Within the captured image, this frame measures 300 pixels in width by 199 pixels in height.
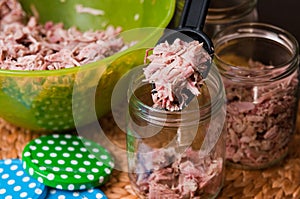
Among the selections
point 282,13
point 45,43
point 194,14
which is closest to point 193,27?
point 194,14

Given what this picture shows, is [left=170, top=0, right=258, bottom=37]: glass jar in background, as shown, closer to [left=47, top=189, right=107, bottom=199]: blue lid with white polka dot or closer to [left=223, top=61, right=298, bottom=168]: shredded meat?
[left=223, top=61, right=298, bottom=168]: shredded meat

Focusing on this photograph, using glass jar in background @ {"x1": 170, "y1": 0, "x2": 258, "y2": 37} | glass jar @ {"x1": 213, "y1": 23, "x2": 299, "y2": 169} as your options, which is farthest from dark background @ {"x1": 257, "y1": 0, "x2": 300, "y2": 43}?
glass jar @ {"x1": 213, "y1": 23, "x2": 299, "y2": 169}

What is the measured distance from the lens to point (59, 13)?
120 centimetres

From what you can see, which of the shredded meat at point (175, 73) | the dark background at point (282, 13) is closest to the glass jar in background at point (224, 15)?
the dark background at point (282, 13)

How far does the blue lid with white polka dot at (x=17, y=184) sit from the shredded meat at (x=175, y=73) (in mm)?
221

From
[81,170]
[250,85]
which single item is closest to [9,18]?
[81,170]

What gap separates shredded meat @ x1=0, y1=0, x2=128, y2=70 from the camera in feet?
3.27

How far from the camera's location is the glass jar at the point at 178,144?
90 centimetres

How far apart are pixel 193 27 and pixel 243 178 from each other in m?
0.24

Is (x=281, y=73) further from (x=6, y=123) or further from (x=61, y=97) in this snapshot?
(x=6, y=123)

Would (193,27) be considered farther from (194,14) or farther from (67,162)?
(67,162)

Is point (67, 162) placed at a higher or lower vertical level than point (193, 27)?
lower

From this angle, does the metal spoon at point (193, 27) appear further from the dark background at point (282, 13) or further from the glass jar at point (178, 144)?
the dark background at point (282, 13)

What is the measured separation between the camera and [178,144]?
36.9 inches
